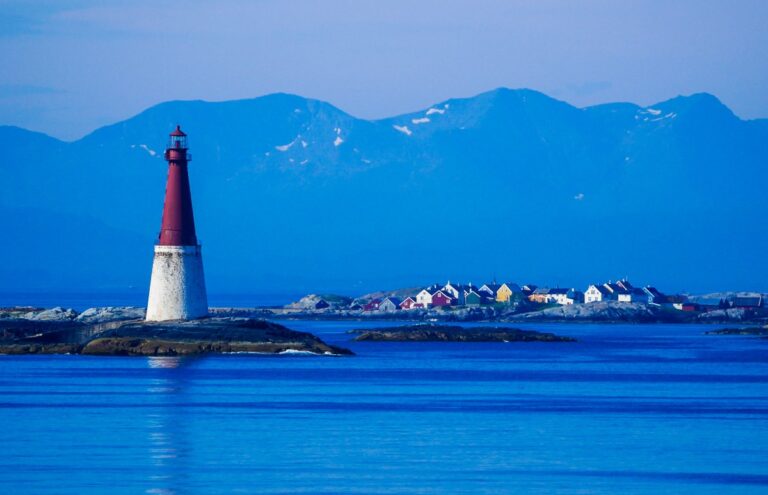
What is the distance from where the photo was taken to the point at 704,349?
290ft

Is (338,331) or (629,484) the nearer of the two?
(629,484)

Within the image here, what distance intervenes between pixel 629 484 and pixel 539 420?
12514 mm

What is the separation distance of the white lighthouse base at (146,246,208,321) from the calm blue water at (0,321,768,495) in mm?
2300

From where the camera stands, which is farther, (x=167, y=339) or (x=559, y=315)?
(x=559, y=315)

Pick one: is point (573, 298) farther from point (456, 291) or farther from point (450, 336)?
point (450, 336)

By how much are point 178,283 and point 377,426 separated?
25776 millimetres

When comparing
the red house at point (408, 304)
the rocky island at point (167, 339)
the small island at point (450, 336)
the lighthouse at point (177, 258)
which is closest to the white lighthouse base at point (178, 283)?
the lighthouse at point (177, 258)

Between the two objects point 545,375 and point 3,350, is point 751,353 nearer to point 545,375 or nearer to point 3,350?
point 545,375

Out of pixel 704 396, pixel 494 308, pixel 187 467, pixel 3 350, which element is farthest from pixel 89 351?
pixel 494 308

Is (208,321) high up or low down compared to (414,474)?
up

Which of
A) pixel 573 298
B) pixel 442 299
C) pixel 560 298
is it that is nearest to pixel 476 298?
pixel 442 299

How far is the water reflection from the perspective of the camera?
32406mm

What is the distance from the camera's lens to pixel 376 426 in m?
42.6

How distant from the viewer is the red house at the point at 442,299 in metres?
142
